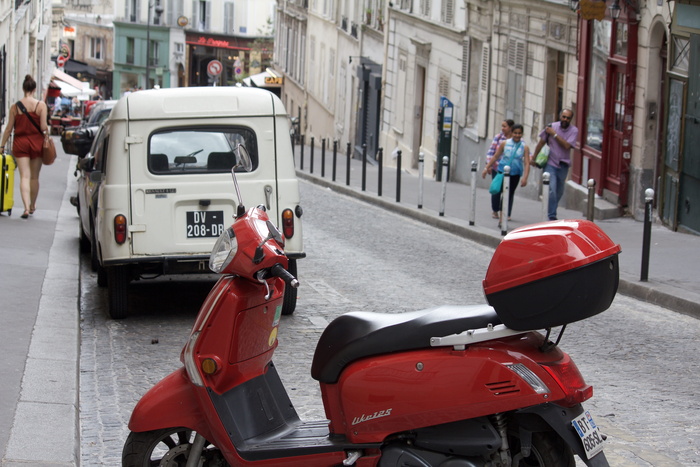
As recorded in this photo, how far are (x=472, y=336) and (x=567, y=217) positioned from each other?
1384 cm

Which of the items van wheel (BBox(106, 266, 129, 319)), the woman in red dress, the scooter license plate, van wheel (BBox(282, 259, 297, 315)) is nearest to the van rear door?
van wheel (BBox(106, 266, 129, 319))

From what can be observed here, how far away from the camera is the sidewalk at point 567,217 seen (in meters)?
10.9

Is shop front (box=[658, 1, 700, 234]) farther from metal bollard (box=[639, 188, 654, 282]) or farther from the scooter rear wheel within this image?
the scooter rear wheel

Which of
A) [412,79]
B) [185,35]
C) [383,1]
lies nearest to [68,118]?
[383,1]

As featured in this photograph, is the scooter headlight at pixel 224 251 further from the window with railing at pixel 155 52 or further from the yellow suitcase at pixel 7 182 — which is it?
the window with railing at pixel 155 52

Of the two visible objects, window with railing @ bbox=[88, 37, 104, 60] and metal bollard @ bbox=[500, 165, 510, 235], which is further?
window with railing @ bbox=[88, 37, 104, 60]

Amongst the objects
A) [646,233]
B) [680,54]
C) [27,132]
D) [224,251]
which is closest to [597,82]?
[680,54]

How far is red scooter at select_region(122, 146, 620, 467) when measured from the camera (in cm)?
419

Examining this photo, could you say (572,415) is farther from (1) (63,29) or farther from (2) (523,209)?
(1) (63,29)

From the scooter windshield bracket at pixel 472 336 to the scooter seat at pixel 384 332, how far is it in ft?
0.08

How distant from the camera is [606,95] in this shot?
58.7ft

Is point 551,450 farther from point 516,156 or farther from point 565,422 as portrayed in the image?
point 516,156

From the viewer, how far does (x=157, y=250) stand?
8.97m

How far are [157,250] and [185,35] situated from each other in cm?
7110
